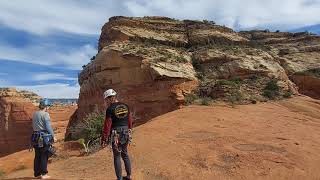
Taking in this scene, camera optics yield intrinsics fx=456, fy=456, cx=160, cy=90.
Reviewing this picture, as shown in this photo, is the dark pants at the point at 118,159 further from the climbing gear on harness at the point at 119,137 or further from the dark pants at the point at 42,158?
the dark pants at the point at 42,158

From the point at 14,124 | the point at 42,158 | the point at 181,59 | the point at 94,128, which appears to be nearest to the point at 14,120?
the point at 14,124

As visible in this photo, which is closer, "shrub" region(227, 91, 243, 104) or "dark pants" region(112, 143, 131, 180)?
"dark pants" region(112, 143, 131, 180)

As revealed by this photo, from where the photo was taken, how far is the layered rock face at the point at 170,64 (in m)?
20.0

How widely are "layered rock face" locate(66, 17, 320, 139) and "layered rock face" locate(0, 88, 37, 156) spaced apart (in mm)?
15045

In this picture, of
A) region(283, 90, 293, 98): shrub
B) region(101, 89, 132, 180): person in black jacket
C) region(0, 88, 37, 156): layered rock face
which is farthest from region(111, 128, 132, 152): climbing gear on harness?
region(0, 88, 37, 156): layered rock face

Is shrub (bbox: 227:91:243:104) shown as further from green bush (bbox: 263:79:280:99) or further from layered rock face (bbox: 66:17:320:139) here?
green bush (bbox: 263:79:280:99)

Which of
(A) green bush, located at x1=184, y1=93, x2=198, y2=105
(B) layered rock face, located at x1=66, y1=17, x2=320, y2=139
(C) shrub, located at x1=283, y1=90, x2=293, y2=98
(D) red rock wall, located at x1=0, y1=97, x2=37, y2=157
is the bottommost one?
(D) red rock wall, located at x1=0, y1=97, x2=37, y2=157

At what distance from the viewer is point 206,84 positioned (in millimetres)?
21047

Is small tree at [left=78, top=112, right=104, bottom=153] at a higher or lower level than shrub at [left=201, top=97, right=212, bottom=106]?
lower

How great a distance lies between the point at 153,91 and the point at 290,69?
10055 millimetres

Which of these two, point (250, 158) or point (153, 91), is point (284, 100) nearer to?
point (153, 91)

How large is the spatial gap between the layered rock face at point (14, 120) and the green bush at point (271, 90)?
78.4ft

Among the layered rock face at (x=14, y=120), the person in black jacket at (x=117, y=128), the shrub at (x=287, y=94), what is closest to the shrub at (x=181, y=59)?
the shrub at (x=287, y=94)

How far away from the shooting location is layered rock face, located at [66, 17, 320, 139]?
65.7ft
